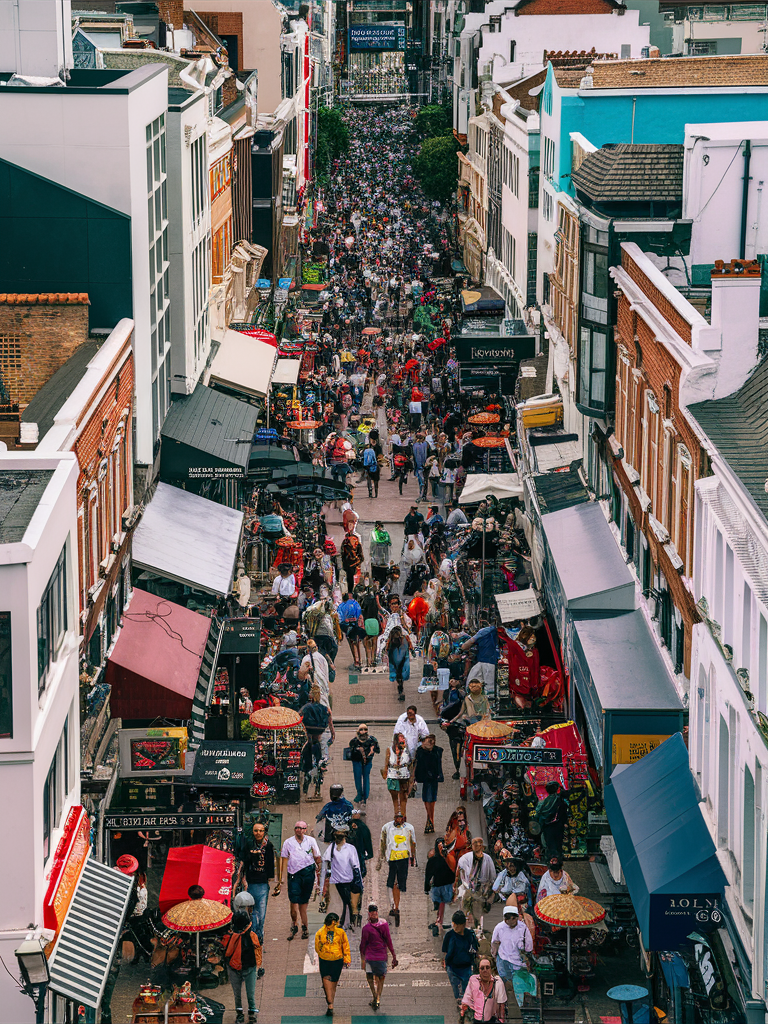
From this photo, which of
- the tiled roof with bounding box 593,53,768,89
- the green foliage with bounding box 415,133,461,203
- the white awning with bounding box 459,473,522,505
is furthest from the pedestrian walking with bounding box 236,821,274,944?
the green foliage with bounding box 415,133,461,203

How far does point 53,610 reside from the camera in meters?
17.8

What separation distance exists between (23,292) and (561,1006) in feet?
49.8

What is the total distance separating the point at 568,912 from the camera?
18.8 meters

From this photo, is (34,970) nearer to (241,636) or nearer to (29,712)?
(29,712)

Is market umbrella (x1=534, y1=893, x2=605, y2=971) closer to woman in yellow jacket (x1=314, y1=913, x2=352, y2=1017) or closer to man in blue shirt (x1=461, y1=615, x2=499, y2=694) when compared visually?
woman in yellow jacket (x1=314, y1=913, x2=352, y2=1017)

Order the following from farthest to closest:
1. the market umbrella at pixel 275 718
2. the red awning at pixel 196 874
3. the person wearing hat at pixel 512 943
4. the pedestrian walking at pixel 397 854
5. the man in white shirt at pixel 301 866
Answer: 1. the market umbrella at pixel 275 718
2. the pedestrian walking at pixel 397 854
3. the man in white shirt at pixel 301 866
4. the red awning at pixel 196 874
5. the person wearing hat at pixel 512 943

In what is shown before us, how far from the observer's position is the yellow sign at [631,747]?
2186 centimetres

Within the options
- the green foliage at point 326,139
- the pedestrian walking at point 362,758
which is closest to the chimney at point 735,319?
the pedestrian walking at point 362,758

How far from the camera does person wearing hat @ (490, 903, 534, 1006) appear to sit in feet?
61.1

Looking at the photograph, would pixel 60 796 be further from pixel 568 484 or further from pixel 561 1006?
pixel 568 484

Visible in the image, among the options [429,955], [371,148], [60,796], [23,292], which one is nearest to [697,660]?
[429,955]

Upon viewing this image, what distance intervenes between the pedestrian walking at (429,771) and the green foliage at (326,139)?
10815cm

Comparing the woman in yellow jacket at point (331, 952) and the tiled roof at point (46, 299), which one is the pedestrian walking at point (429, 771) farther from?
the tiled roof at point (46, 299)

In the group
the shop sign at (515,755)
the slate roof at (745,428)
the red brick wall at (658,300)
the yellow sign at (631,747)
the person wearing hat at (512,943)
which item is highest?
the red brick wall at (658,300)
